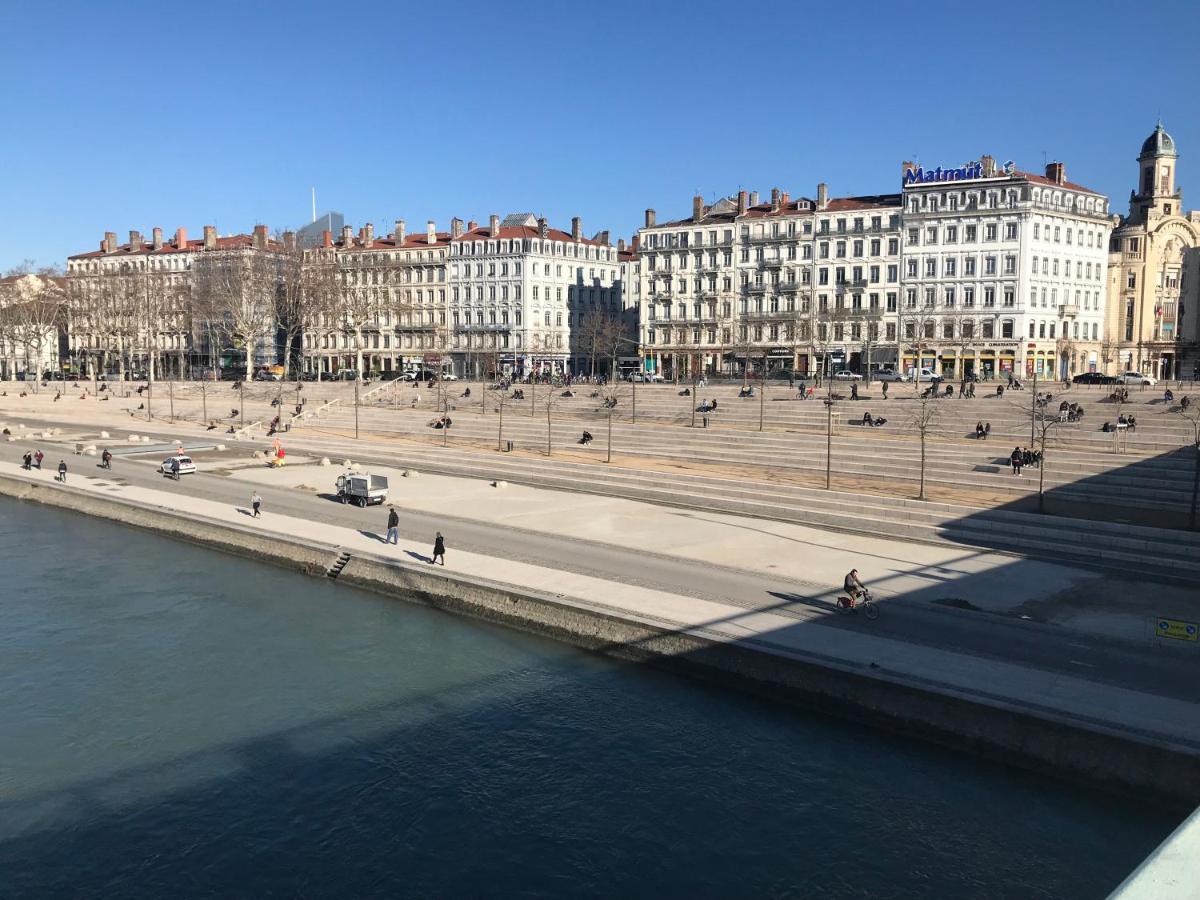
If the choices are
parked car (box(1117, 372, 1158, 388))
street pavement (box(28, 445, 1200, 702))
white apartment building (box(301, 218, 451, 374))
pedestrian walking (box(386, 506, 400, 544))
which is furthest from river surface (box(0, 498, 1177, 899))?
white apartment building (box(301, 218, 451, 374))

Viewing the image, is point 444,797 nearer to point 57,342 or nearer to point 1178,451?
point 1178,451

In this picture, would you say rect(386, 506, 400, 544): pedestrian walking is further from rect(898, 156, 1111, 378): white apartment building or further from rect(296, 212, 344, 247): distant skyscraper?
rect(296, 212, 344, 247): distant skyscraper

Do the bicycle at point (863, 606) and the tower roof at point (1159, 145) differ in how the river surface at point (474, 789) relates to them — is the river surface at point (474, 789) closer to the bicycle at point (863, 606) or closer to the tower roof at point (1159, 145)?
the bicycle at point (863, 606)

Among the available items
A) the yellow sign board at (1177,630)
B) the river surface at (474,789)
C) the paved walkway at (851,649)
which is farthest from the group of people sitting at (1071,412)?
the river surface at (474,789)

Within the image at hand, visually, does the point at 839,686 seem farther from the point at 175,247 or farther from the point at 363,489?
the point at 175,247

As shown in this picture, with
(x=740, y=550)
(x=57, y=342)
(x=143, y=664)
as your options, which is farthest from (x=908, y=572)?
(x=57, y=342)

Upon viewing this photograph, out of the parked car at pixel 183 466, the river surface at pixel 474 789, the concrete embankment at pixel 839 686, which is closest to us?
the river surface at pixel 474 789

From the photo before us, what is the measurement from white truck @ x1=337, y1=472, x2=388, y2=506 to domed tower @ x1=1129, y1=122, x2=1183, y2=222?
105 metres

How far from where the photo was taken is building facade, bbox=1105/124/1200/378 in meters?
110

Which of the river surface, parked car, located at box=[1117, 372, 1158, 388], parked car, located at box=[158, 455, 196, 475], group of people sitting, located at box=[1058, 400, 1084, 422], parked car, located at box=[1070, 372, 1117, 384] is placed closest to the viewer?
the river surface

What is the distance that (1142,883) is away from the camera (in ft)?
19.5

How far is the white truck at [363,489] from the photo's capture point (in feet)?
147

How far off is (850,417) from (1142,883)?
186 ft

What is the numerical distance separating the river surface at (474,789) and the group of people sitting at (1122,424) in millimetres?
35316
